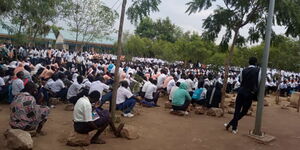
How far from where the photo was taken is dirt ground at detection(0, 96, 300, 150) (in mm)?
5629

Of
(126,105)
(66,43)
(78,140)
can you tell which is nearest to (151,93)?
(126,105)

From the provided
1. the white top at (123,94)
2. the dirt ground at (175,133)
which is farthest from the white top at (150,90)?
the white top at (123,94)

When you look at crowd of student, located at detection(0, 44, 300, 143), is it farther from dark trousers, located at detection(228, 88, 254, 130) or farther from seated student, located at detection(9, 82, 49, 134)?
dark trousers, located at detection(228, 88, 254, 130)

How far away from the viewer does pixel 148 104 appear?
402 inches

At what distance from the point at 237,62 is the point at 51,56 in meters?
20.0

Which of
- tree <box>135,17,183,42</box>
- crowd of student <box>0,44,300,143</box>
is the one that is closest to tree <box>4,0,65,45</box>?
crowd of student <box>0,44,300,143</box>

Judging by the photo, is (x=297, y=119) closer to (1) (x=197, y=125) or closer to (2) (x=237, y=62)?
(1) (x=197, y=125)

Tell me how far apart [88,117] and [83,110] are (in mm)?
171

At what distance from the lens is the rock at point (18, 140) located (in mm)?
4715

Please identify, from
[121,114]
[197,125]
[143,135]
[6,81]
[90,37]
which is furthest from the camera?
[90,37]

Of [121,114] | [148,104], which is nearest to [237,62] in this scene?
[148,104]

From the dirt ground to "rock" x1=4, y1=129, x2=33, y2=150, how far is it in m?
0.31

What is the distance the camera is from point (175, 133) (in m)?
6.80

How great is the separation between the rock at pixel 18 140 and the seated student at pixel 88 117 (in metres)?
0.90
